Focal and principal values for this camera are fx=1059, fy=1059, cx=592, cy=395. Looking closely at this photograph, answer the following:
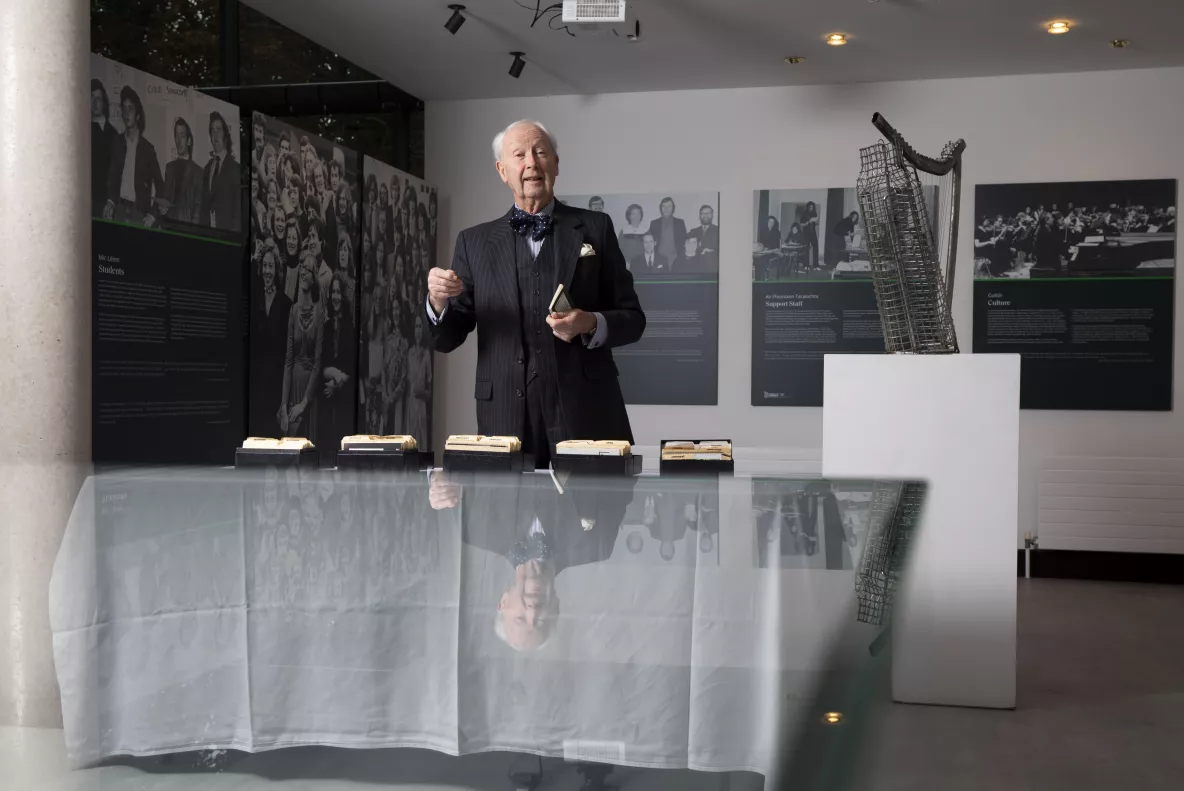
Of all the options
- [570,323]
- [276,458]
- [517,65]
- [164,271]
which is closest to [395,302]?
[517,65]

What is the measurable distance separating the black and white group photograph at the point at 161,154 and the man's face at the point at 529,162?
198cm

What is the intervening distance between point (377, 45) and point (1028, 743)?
4.81 metres

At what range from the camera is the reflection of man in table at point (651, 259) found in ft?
22.5

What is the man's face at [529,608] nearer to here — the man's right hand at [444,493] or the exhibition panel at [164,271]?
the man's right hand at [444,493]

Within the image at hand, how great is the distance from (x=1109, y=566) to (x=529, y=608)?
6.36 metres

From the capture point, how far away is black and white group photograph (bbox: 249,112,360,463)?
16.1 ft

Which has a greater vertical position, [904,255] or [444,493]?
[904,255]

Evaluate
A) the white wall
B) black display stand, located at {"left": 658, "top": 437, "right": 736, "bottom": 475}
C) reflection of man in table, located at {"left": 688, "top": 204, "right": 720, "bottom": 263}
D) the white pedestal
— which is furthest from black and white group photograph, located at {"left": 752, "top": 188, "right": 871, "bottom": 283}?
black display stand, located at {"left": 658, "top": 437, "right": 736, "bottom": 475}

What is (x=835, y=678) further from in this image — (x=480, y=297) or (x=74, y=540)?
(x=480, y=297)

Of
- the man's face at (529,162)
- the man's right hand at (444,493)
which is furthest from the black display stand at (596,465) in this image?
the man's face at (529,162)

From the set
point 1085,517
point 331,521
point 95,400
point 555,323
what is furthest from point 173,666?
point 1085,517

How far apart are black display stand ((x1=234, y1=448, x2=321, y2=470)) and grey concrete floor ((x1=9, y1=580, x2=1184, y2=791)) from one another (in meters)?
0.60

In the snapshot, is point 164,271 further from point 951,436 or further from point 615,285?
point 951,436

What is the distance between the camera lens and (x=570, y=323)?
7.00 feet
